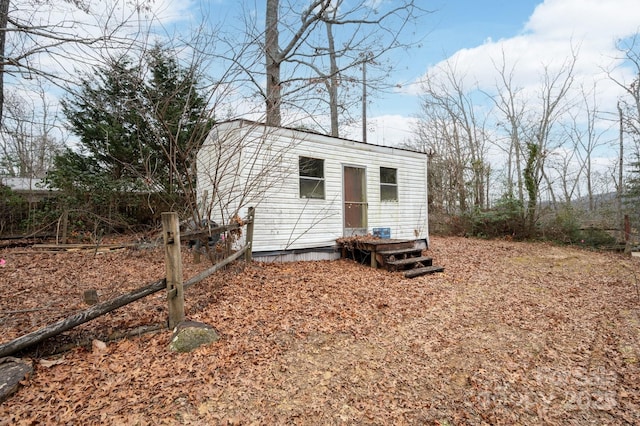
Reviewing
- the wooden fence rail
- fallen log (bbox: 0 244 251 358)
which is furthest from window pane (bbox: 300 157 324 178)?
fallen log (bbox: 0 244 251 358)

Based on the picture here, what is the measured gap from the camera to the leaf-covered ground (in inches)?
86.4

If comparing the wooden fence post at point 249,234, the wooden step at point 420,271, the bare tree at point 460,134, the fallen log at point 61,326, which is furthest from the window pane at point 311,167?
the bare tree at point 460,134

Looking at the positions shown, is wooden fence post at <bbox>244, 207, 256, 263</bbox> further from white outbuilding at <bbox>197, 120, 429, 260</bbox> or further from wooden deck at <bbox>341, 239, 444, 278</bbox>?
wooden deck at <bbox>341, 239, 444, 278</bbox>

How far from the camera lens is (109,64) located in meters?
3.32

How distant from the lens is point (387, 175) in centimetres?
879

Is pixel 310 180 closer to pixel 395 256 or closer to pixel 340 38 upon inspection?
pixel 395 256

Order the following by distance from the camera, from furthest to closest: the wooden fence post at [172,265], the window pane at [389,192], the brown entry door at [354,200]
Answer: the window pane at [389,192], the brown entry door at [354,200], the wooden fence post at [172,265]

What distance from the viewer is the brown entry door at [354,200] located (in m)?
8.04

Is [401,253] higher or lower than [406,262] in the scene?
higher

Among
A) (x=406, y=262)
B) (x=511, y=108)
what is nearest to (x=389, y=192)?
(x=406, y=262)

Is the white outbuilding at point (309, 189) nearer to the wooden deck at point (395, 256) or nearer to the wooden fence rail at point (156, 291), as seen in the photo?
the wooden deck at point (395, 256)

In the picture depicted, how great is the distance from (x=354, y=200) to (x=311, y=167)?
5.07 ft

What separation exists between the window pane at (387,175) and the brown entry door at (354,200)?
682 millimetres

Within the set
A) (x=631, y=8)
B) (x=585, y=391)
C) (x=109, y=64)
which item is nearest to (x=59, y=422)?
(x=109, y=64)
